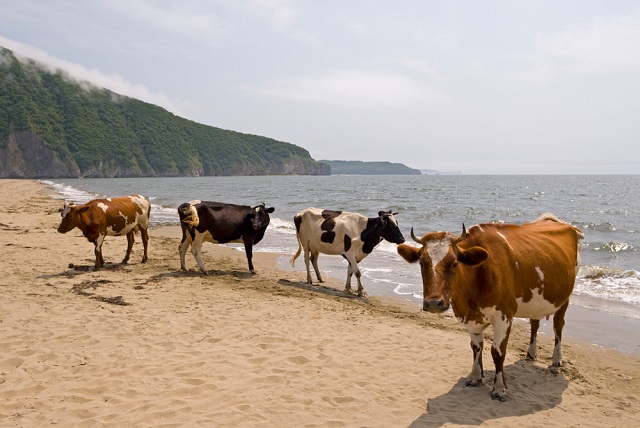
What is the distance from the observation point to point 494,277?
5.40 metres

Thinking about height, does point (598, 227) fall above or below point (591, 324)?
above

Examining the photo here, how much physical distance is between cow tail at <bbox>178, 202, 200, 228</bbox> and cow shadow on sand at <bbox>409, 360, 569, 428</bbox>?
8.70 metres

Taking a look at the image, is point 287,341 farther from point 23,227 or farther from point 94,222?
point 23,227

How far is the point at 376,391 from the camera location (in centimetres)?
569

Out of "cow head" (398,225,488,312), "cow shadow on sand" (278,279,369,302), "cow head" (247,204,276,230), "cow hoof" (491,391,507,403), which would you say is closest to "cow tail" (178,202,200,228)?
"cow head" (247,204,276,230)

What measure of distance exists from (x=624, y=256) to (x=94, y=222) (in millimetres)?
18444

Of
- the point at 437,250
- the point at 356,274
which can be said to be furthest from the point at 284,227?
the point at 437,250

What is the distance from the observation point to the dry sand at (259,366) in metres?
5.11

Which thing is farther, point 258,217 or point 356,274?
point 258,217

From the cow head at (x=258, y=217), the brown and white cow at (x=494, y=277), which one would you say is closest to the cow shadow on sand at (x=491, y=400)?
the brown and white cow at (x=494, y=277)

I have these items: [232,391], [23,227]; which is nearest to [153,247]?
[23,227]

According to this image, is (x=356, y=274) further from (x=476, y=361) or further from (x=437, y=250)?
(x=437, y=250)

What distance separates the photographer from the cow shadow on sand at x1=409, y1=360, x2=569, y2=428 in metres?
5.14

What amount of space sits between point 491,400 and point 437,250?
6.69ft
